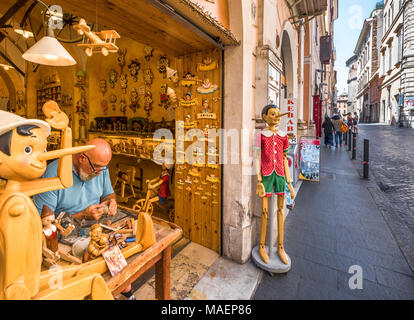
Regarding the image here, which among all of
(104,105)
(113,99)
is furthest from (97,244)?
Answer: (104,105)

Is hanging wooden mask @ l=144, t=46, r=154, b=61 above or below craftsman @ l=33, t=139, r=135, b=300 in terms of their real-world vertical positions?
above

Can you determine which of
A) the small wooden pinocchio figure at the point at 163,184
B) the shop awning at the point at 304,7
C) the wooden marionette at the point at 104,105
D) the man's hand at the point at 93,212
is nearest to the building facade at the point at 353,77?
the shop awning at the point at 304,7

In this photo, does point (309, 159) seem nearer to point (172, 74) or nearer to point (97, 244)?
point (172, 74)

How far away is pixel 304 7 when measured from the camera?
5.29m

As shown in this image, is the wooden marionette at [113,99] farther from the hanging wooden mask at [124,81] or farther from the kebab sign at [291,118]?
the kebab sign at [291,118]

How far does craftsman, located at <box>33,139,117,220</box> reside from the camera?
1.62 metres

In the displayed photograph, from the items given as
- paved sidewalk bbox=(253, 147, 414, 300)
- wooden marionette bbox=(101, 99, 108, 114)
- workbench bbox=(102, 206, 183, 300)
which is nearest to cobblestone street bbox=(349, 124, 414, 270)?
paved sidewalk bbox=(253, 147, 414, 300)

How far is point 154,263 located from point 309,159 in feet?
18.5

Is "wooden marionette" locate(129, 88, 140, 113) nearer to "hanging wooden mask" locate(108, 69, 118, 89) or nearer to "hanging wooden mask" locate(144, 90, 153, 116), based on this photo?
"hanging wooden mask" locate(144, 90, 153, 116)

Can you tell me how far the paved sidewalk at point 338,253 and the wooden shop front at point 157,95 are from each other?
1.15 m

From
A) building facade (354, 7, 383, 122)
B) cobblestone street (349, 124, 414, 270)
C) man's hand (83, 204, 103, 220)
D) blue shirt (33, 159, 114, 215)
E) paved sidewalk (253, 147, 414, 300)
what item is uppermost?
building facade (354, 7, 383, 122)

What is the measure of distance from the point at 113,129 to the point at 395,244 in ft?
21.4

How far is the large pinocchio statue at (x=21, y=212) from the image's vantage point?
2.81 feet

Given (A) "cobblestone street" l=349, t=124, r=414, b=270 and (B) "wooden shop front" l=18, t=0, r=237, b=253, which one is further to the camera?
(A) "cobblestone street" l=349, t=124, r=414, b=270
